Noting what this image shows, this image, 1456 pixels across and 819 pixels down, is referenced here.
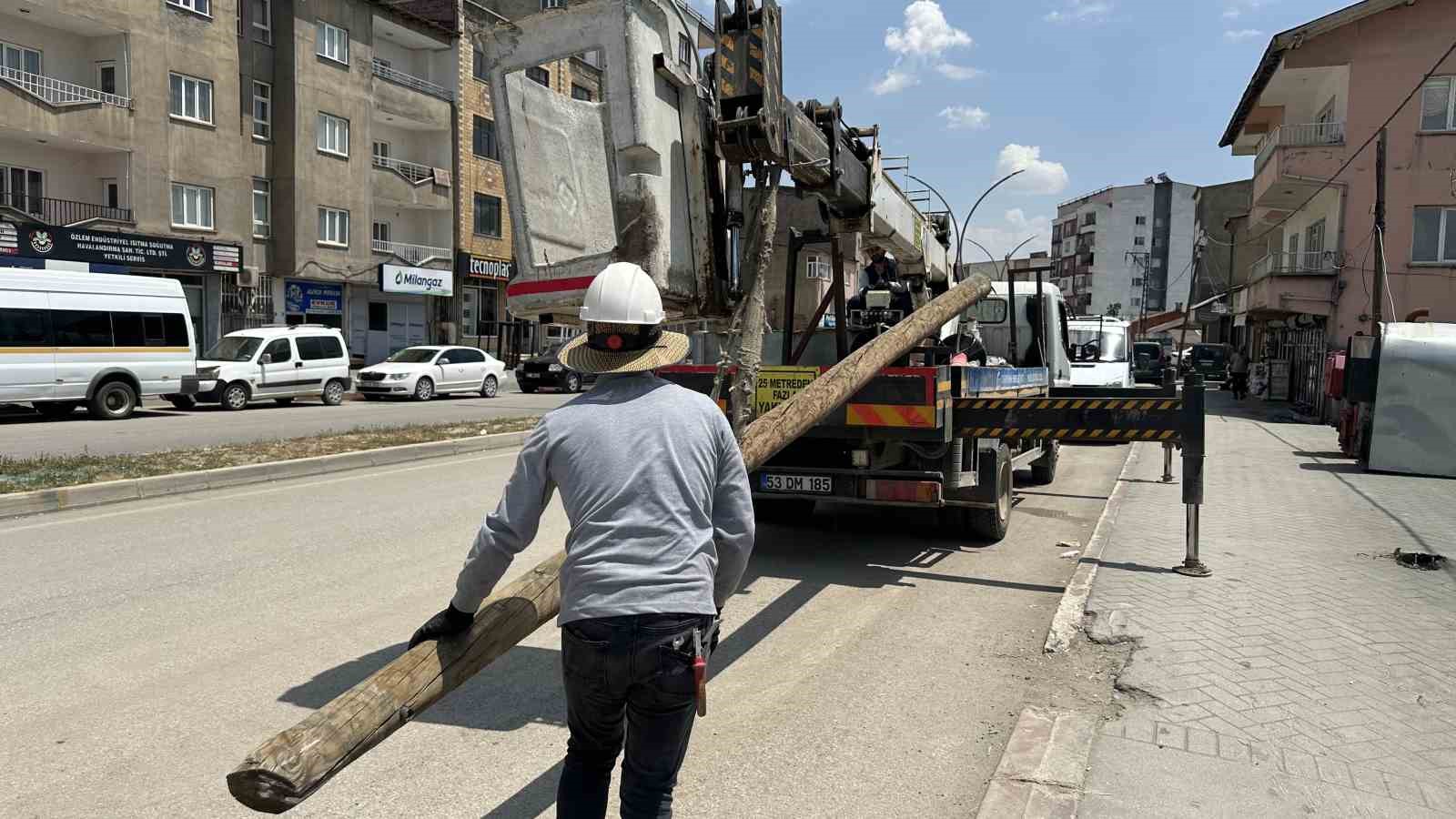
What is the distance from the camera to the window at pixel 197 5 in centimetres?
2612

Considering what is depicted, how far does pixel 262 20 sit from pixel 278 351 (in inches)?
540

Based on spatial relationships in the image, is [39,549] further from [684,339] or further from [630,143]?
[684,339]

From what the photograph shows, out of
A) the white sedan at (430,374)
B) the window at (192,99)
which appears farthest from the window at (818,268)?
the window at (192,99)

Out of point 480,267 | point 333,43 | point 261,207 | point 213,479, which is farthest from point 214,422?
point 480,267

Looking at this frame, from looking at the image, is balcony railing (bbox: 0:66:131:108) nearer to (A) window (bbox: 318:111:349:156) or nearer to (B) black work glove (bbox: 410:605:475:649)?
(A) window (bbox: 318:111:349:156)

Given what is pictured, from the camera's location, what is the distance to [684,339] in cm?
274

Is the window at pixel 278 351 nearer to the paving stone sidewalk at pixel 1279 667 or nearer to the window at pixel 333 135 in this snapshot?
the window at pixel 333 135

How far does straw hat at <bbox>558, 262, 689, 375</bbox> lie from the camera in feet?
8.46

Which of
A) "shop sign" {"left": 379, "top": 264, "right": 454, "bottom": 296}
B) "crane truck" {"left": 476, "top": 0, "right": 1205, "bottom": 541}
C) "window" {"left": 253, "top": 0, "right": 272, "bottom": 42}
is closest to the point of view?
"crane truck" {"left": 476, "top": 0, "right": 1205, "bottom": 541}

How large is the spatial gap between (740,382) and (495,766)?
2.22 metres

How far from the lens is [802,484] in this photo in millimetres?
6906

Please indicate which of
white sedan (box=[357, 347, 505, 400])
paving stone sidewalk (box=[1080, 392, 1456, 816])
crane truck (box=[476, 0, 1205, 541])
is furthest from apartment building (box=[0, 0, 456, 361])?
paving stone sidewalk (box=[1080, 392, 1456, 816])

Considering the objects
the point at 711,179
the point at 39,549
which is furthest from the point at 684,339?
the point at 39,549

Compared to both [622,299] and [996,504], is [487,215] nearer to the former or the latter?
[996,504]
